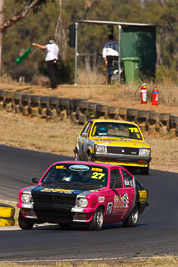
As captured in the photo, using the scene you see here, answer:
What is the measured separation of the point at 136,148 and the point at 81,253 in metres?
9.99

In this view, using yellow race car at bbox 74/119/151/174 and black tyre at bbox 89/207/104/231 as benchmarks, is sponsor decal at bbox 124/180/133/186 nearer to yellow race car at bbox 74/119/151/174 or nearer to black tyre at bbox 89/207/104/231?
black tyre at bbox 89/207/104/231

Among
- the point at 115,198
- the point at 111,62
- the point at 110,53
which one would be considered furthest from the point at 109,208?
the point at 111,62

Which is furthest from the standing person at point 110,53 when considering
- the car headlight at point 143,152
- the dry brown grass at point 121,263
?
the dry brown grass at point 121,263

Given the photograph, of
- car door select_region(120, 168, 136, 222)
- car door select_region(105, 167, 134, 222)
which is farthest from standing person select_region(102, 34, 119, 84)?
car door select_region(105, 167, 134, 222)

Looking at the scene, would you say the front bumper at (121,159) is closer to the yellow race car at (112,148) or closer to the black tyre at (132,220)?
the yellow race car at (112,148)

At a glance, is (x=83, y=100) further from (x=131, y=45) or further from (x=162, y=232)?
(x=162, y=232)

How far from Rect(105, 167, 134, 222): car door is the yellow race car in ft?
19.6

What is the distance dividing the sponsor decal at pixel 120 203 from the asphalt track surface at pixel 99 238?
1.11 ft

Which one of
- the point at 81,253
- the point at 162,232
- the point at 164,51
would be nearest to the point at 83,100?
the point at 162,232

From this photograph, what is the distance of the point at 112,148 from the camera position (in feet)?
61.0

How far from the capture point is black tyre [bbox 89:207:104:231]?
11039 mm

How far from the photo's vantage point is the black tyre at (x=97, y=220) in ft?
36.2

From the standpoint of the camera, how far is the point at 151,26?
35781mm

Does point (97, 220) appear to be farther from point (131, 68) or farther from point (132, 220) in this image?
point (131, 68)
